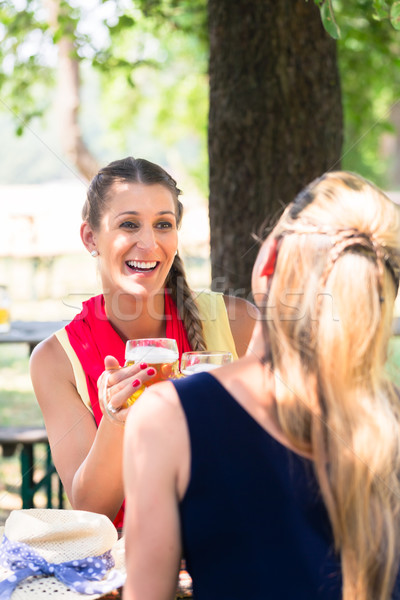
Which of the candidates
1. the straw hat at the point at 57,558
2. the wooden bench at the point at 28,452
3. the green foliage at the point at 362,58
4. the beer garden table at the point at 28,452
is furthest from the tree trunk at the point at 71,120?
the straw hat at the point at 57,558

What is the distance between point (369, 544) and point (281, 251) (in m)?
0.57

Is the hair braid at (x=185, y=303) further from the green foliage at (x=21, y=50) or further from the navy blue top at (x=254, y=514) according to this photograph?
the green foliage at (x=21, y=50)

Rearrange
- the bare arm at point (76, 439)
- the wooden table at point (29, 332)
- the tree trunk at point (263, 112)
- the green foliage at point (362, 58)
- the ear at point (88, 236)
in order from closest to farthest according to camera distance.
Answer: the bare arm at point (76, 439)
the ear at point (88, 236)
the tree trunk at point (263, 112)
the wooden table at point (29, 332)
the green foliage at point (362, 58)

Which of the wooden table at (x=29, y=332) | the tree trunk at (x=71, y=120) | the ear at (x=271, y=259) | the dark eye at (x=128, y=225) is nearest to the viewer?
the ear at (x=271, y=259)

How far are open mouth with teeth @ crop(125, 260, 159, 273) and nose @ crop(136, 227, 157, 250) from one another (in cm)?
6

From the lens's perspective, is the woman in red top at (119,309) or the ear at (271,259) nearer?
the ear at (271,259)

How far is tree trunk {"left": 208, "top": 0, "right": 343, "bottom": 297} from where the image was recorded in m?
3.82

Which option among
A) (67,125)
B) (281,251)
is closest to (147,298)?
(281,251)

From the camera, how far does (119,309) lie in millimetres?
2785

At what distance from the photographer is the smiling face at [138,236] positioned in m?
2.66

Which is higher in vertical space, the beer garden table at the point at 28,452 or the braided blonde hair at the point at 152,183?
the braided blonde hair at the point at 152,183

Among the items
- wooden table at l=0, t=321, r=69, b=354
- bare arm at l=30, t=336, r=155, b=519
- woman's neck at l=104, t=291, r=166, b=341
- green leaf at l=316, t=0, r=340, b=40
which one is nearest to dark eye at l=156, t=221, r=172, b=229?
woman's neck at l=104, t=291, r=166, b=341

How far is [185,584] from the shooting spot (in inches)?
69.0

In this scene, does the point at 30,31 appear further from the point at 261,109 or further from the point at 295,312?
the point at 295,312
